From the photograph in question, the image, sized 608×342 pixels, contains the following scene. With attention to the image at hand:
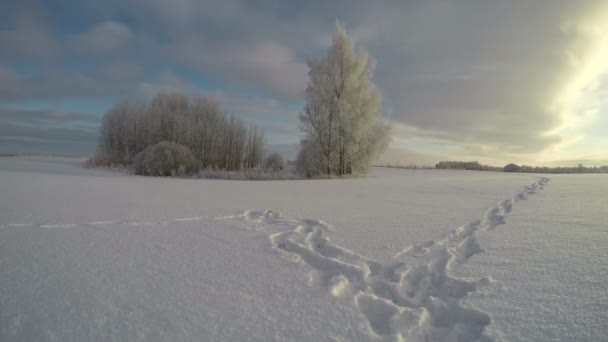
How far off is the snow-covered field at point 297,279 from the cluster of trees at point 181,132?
1275cm

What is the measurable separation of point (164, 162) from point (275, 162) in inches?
220

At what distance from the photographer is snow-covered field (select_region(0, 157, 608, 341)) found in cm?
92

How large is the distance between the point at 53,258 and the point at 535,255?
7.67 feet

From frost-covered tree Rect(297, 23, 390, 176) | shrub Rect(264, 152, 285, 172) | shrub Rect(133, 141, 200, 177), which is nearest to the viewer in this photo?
shrub Rect(133, 141, 200, 177)

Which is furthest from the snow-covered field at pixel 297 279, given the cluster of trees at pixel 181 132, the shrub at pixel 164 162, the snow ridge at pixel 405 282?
the cluster of trees at pixel 181 132

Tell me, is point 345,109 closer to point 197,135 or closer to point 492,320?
point 197,135

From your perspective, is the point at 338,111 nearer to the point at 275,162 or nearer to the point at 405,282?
the point at 275,162

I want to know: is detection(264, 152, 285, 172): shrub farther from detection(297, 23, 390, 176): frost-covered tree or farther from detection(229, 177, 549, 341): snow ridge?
detection(229, 177, 549, 341): snow ridge

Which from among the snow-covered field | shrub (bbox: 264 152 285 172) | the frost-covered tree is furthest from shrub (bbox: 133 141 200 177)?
the snow-covered field

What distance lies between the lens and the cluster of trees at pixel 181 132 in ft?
48.3

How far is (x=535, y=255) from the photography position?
1.53 metres

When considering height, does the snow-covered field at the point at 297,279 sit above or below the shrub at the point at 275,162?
below

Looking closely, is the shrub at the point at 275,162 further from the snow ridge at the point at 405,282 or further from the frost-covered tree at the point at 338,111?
the snow ridge at the point at 405,282

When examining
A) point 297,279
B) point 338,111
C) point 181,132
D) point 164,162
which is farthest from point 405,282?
point 181,132
